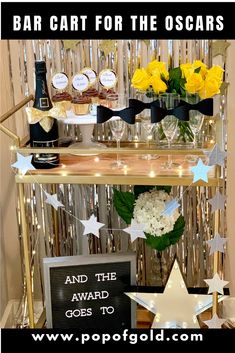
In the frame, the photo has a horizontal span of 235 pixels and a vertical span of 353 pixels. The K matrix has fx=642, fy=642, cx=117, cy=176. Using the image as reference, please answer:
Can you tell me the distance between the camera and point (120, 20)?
2.19m

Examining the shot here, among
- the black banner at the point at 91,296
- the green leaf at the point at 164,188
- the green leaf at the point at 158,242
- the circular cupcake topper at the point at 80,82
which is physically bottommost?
the black banner at the point at 91,296

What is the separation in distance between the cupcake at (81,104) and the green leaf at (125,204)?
0.33 metres

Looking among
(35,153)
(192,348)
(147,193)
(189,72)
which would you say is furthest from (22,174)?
(192,348)

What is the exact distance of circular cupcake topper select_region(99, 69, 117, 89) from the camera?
211cm

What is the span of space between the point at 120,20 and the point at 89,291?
0.93m

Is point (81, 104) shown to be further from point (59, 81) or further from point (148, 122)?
point (148, 122)

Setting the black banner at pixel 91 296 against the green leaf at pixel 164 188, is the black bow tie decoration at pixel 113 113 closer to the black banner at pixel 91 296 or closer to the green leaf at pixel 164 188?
the green leaf at pixel 164 188

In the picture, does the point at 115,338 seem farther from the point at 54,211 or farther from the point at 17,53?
the point at 17,53

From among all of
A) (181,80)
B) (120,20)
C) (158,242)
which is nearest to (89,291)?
(158,242)

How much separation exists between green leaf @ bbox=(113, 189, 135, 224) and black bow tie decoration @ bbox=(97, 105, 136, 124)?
0.36m

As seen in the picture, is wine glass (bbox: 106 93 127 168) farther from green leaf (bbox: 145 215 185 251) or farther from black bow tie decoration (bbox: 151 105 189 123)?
green leaf (bbox: 145 215 185 251)

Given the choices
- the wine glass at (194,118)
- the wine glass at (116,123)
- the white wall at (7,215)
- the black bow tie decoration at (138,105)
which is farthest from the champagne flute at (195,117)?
the white wall at (7,215)

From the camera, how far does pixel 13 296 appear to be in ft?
8.29

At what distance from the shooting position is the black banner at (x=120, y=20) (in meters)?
2.16
